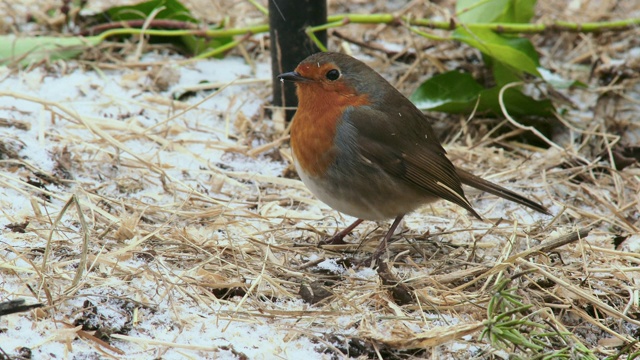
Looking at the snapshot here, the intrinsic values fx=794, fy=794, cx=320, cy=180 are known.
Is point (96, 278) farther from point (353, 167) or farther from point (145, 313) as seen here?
point (353, 167)

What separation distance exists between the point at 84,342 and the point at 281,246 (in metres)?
1.10

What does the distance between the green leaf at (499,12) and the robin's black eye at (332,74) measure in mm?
1722

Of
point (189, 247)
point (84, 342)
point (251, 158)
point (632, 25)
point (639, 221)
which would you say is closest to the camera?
point (84, 342)

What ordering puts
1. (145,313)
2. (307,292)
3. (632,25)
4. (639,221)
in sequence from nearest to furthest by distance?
→ (145,313) < (307,292) < (639,221) < (632,25)

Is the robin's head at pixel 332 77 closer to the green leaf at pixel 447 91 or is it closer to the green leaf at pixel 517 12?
the green leaf at pixel 447 91

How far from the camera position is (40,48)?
5.01 meters

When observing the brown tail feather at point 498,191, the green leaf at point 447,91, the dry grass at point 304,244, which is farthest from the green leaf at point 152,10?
the brown tail feather at point 498,191

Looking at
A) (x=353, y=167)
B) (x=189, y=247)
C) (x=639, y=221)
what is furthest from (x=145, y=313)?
(x=639, y=221)

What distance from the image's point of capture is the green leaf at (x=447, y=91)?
4.82m

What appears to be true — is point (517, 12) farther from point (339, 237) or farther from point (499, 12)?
point (339, 237)

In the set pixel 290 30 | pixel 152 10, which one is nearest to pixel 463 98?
pixel 290 30

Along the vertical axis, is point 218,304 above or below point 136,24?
below

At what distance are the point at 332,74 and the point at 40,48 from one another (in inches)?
92.0

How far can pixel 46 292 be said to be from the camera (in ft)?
8.50
